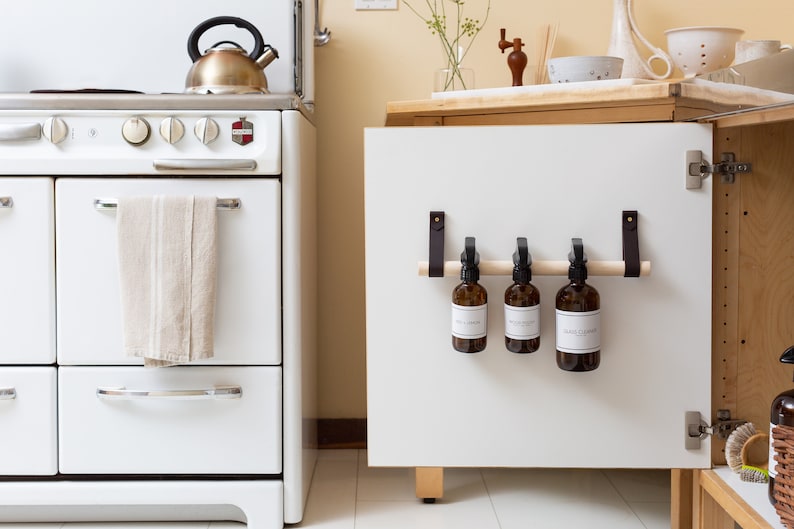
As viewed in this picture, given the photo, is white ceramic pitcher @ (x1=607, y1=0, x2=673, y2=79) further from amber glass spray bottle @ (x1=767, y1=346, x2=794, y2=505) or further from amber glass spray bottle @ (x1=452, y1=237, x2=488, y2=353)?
amber glass spray bottle @ (x1=767, y1=346, x2=794, y2=505)

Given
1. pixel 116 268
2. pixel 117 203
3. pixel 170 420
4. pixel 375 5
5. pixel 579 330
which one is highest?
pixel 375 5

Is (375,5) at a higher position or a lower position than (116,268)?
higher

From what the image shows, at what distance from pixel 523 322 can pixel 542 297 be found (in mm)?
77

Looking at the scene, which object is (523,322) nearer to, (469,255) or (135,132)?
(469,255)

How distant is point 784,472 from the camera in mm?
1070

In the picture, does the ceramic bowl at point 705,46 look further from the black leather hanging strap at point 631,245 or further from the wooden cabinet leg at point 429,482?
the wooden cabinet leg at point 429,482

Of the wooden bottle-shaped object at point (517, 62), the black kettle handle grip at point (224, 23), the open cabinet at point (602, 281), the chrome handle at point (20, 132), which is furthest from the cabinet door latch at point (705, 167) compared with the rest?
the chrome handle at point (20, 132)

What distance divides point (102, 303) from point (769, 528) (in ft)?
3.87

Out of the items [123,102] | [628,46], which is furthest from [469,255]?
[628,46]

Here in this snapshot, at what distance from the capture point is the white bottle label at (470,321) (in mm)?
1299

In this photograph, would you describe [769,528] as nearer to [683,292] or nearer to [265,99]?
[683,292]

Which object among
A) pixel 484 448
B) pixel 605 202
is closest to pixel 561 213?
pixel 605 202

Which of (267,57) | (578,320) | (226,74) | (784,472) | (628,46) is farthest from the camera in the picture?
(628,46)

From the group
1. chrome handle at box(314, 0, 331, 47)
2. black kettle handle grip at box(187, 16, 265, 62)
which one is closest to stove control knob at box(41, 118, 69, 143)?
black kettle handle grip at box(187, 16, 265, 62)
